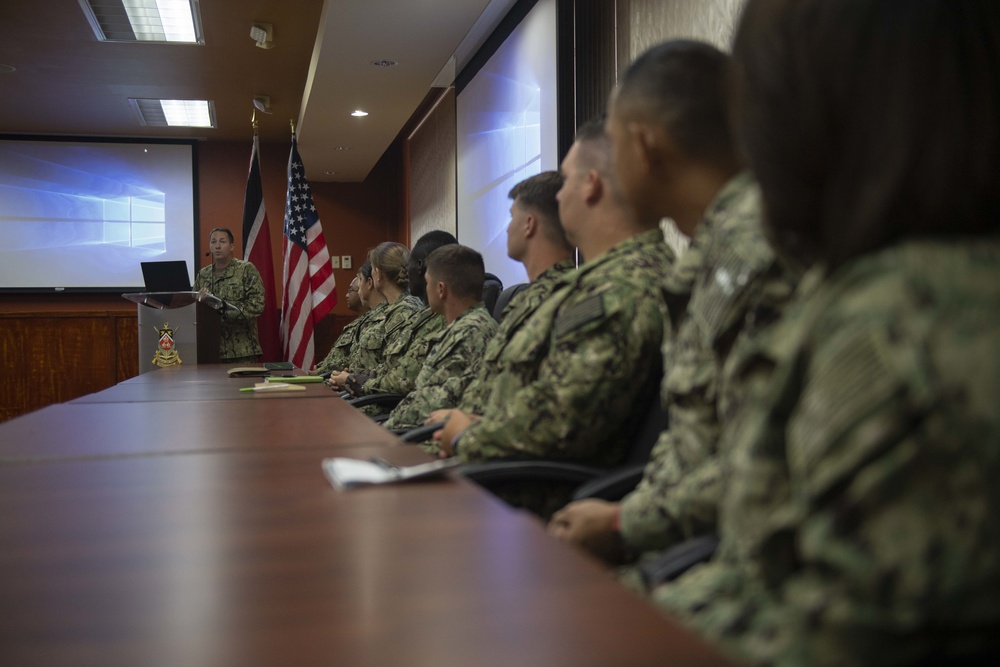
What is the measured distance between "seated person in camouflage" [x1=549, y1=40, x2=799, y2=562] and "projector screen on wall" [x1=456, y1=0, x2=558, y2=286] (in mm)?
2562

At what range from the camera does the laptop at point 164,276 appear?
212 inches

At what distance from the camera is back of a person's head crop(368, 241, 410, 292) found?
4574 mm

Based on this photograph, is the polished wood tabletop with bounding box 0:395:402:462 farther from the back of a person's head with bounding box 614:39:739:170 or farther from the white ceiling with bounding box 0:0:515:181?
the white ceiling with bounding box 0:0:515:181

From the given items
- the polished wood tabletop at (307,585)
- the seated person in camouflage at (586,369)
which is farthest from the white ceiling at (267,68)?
the polished wood tabletop at (307,585)

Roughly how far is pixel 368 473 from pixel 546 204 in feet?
4.55

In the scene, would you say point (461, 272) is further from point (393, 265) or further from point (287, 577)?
point (287, 577)

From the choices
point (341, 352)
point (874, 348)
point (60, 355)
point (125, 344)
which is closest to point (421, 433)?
point (874, 348)

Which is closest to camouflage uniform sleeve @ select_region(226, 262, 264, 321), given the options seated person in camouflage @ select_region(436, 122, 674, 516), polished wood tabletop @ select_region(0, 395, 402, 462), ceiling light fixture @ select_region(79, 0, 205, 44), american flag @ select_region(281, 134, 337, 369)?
american flag @ select_region(281, 134, 337, 369)

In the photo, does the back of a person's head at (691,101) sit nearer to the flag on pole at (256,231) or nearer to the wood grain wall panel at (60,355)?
the flag on pole at (256,231)

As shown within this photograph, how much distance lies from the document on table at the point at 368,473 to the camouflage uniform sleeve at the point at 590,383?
489 millimetres

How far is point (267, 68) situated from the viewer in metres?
6.54

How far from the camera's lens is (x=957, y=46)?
1.87 feet

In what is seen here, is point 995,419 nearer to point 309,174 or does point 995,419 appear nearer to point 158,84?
point 158,84

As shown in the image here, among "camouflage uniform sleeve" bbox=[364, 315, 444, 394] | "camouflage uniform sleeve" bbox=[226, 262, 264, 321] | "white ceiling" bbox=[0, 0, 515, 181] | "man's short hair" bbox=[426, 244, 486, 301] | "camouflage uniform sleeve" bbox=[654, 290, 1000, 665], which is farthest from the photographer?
"camouflage uniform sleeve" bbox=[226, 262, 264, 321]
